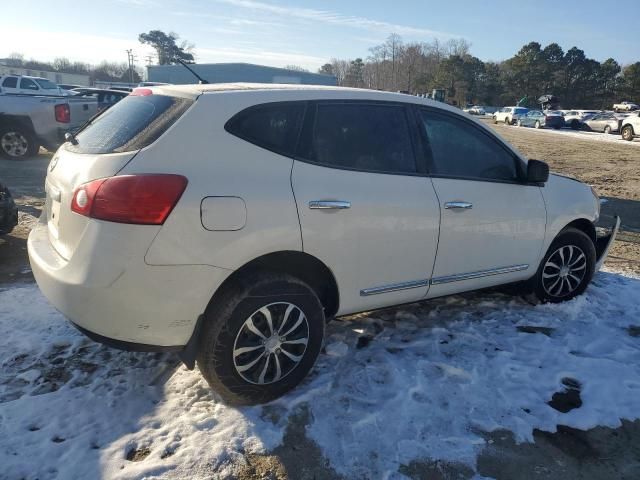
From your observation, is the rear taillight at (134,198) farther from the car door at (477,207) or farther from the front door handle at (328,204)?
the car door at (477,207)

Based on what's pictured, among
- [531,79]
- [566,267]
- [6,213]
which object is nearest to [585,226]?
[566,267]

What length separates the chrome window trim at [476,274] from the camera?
362 centimetres

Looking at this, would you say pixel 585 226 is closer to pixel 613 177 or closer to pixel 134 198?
pixel 134 198

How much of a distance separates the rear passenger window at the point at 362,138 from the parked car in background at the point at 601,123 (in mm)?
34950

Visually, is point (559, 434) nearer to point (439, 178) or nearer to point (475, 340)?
point (475, 340)

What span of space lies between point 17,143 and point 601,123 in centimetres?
3508

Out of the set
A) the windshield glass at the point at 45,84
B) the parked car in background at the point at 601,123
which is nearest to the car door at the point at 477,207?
the windshield glass at the point at 45,84

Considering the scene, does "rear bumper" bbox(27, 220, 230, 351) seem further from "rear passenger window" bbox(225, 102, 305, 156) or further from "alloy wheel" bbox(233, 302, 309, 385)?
"rear passenger window" bbox(225, 102, 305, 156)

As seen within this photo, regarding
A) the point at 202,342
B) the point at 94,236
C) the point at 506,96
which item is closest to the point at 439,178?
the point at 202,342

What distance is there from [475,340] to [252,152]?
2.26 metres

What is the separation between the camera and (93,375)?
311 centimetres

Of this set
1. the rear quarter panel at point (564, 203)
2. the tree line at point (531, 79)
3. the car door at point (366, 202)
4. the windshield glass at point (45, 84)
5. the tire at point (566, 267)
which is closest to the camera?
the car door at point (366, 202)

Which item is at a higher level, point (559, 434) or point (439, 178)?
point (439, 178)

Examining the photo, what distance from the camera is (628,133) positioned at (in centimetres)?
2677
